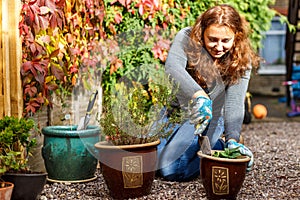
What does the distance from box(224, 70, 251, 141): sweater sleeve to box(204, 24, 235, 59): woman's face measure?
243mm

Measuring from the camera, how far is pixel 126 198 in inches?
122

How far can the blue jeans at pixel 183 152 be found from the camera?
3627 mm

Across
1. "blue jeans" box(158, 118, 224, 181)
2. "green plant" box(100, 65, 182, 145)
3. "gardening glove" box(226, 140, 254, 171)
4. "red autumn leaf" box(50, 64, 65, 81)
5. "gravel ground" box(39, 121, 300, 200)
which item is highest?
"red autumn leaf" box(50, 64, 65, 81)

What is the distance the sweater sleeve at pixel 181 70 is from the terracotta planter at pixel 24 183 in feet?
3.13

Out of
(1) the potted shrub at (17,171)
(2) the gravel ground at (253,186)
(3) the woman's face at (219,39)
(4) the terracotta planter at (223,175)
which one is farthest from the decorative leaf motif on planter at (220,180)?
(1) the potted shrub at (17,171)

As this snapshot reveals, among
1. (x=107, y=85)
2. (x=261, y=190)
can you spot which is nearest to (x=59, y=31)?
(x=107, y=85)

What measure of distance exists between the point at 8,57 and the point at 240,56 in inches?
53.1

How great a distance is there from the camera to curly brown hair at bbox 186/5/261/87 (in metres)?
3.45

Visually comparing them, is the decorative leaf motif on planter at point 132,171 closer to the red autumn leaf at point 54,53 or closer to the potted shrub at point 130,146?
the potted shrub at point 130,146

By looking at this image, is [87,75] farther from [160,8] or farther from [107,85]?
[160,8]

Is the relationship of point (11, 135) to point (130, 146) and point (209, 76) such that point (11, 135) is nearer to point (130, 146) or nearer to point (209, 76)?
point (130, 146)

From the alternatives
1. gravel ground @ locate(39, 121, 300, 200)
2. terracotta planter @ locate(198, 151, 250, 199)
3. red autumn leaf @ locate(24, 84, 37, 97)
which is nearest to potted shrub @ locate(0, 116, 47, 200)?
gravel ground @ locate(39, 121, 300, 200)

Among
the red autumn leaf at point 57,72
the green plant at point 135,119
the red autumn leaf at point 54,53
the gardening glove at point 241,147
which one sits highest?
the red autumn leaf at point 54,53

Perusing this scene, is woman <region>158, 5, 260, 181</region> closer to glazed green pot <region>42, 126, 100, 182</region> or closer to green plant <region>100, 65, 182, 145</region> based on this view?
green plant <region>100, 65, 182, 145</region>
